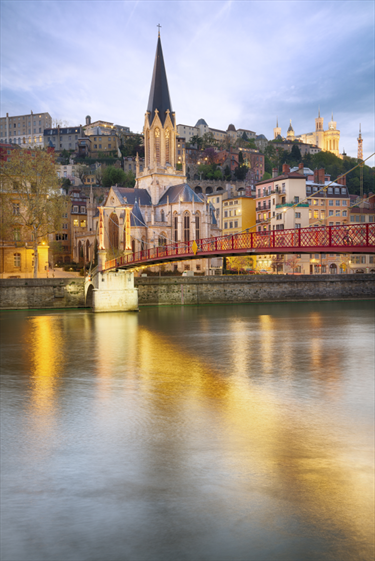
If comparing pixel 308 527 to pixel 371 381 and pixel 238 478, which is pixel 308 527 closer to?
pixel 238 478

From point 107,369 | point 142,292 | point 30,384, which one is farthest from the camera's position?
point 142,292

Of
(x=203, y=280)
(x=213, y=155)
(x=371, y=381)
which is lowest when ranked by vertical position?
(x=371, y=381)

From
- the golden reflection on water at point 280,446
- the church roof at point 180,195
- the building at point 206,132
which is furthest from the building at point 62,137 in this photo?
the golden reflection on water at point 280,446

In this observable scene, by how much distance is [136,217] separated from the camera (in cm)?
5788

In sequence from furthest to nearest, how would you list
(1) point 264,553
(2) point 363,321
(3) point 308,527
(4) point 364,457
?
(2) point 363,321 → (4) point 364,457 → (3) point 308,527 → (1) point 264,553

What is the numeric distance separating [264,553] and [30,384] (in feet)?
34.9

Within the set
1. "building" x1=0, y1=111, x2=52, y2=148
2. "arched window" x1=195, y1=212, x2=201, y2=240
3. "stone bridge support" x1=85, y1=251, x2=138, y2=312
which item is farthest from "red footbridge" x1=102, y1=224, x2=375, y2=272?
"building" x1=0, y1=111, x2=52, y2=148

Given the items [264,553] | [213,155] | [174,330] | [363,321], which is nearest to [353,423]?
[264,553]

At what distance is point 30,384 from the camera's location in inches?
576

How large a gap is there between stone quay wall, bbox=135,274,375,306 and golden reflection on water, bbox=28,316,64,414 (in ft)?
43.4

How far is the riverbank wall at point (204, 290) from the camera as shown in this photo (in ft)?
125

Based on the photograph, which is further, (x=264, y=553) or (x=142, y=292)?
(x=142, y=292)

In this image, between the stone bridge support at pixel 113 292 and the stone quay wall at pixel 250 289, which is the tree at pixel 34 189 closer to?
the stone quay wall at pixel 250 289

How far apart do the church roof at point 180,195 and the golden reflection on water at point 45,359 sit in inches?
1236
